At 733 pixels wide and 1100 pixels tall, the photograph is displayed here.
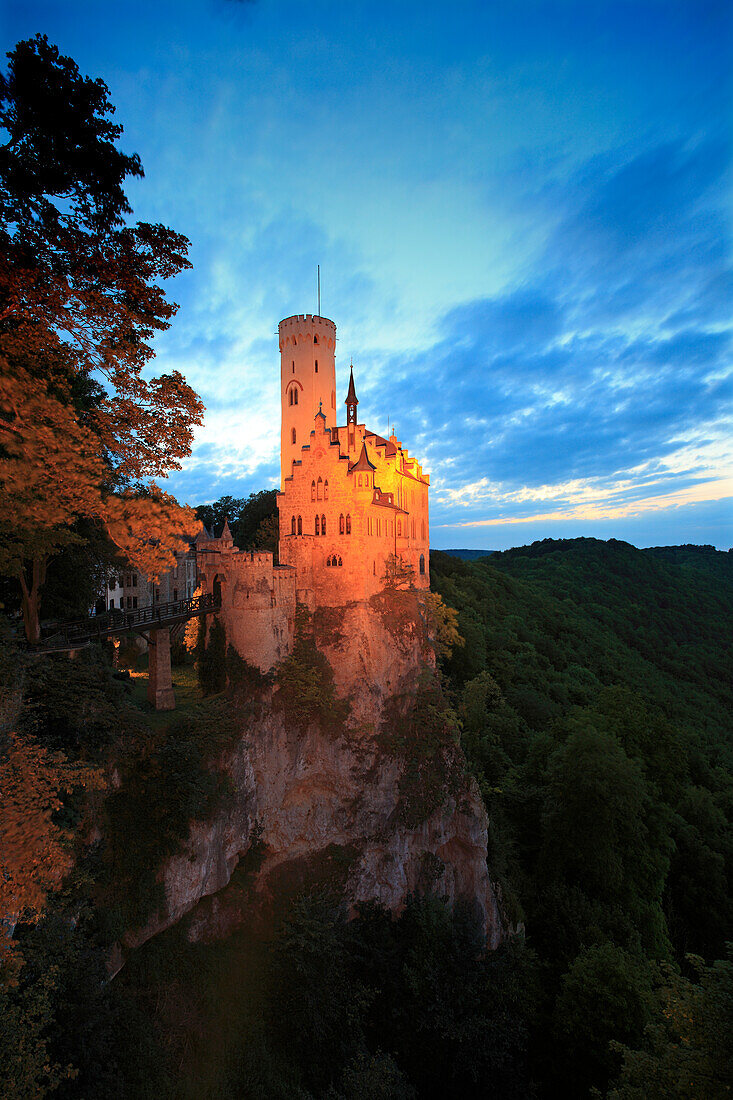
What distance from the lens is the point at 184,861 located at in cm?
1895

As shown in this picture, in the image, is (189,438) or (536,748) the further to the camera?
(536,748)

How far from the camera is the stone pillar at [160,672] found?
22.4 metres

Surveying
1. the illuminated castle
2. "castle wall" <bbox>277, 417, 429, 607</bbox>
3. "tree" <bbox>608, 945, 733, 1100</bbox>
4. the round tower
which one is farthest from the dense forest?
the round tower

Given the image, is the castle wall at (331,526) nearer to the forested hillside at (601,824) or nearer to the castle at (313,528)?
the castle at (313,528)

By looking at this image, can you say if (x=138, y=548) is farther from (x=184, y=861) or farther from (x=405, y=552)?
(x=405, y=552)

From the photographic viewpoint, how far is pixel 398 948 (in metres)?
25.2

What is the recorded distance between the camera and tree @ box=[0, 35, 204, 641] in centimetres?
793

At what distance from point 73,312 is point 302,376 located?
28.1 m

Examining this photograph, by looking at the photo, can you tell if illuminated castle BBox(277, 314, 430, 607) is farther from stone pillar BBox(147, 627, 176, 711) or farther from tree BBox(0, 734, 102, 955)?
tree BBox(0, 734, 102, 955)

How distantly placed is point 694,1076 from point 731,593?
356 ft

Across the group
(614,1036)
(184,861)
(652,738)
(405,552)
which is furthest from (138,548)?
(652,738)

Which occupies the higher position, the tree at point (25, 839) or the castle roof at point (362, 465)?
the castle roof at point (362, 465)

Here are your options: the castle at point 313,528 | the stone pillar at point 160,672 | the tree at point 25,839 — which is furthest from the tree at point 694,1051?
the stone pillar at point 160,672

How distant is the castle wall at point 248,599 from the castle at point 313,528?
0.05 metres
